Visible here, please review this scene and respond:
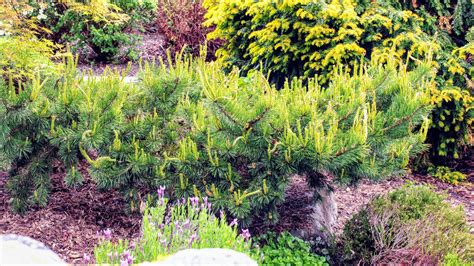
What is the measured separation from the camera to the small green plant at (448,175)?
5797 mm

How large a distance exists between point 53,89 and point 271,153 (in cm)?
167

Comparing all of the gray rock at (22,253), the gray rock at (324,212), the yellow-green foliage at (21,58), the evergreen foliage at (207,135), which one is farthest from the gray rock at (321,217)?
the gray rock at (22,253)

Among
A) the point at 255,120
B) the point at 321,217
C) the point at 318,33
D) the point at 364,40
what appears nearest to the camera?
the point at 255,120

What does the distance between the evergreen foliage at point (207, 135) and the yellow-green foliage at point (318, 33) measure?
1403 mm

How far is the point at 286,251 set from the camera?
12.0ft

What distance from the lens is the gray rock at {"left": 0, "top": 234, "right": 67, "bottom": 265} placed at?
1.80 meters

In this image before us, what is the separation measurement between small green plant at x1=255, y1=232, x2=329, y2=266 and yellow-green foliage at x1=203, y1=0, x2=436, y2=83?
2.01m

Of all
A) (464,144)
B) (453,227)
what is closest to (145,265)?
(453,227)

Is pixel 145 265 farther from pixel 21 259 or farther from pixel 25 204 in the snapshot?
pixel 25 204

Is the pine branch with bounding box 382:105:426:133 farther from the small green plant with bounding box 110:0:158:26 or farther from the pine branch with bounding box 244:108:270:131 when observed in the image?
the small green plant with bounding box 110:0:158:26

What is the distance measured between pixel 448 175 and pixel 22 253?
4974 millimetres

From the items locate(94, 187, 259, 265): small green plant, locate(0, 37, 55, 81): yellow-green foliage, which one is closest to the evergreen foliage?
locate(0, 37, 55, 81): yellow-green foliage

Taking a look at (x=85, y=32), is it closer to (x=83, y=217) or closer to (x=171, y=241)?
(x=83, y=217)

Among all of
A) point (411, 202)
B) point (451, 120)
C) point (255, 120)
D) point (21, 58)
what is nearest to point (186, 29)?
point (451, 120)
